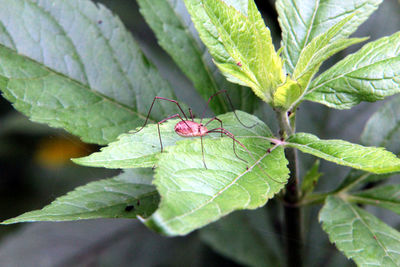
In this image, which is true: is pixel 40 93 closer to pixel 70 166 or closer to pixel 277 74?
pixel 277 74

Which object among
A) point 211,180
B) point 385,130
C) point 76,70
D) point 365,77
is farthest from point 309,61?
point 76,70

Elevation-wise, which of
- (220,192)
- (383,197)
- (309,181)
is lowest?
(383,197)

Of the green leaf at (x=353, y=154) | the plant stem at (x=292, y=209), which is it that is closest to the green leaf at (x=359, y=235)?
the plant stem at (x=292, y=209)

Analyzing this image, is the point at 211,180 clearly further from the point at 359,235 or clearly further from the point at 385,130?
the point at 385,130

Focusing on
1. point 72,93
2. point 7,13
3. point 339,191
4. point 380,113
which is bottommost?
point 339,191

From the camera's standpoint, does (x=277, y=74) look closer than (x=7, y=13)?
Yes

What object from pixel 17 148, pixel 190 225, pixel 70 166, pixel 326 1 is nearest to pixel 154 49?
pixel 70 166
